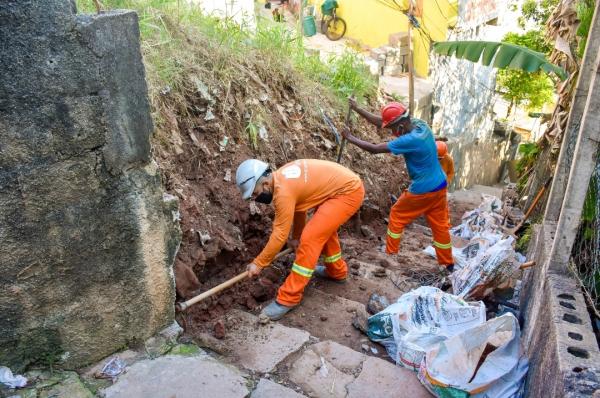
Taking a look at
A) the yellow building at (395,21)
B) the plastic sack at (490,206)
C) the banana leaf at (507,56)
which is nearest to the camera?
the banana leaf at (507,56)

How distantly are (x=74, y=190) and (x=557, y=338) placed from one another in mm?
2451

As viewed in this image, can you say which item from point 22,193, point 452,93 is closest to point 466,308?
point 22,193

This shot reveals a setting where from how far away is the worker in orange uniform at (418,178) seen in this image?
482 centimetres

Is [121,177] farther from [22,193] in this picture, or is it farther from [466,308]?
[466,308]

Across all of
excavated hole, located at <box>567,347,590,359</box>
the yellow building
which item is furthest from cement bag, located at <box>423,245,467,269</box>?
the yellow building

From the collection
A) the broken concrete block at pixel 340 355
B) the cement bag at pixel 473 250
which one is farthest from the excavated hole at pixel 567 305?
the cement bag at pixel 473 250

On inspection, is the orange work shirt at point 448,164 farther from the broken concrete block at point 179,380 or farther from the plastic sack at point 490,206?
the broken concrete block at point 179,380

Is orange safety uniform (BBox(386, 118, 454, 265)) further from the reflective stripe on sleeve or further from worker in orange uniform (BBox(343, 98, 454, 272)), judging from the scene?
the reflective stripe on sleeve

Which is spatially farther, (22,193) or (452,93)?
(452,93)

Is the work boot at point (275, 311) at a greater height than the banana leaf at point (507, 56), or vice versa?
the banana leaf at point (507, 56)

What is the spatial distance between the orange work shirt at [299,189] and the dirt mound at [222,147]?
418 millimetres

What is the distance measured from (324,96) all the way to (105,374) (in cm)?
451

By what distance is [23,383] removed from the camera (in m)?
2.62

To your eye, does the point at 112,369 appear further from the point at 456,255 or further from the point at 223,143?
the point at 456,255
